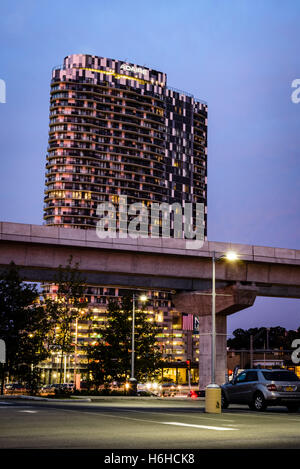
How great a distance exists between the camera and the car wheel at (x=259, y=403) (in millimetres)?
24481

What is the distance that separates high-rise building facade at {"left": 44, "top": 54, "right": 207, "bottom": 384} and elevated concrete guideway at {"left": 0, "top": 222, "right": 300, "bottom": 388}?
11966cm

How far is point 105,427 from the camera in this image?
14414 millimetres

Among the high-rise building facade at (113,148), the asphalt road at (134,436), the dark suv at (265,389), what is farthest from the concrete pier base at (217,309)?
the high-rise building facade at (113,148)

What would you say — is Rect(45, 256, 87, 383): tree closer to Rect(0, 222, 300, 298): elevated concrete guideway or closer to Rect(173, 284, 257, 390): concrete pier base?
Rect(0, 222, 300, 298): elevated concrete guideway

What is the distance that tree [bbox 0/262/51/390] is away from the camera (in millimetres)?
40750

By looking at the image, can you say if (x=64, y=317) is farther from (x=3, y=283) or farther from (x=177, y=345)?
(x=177, y=345)

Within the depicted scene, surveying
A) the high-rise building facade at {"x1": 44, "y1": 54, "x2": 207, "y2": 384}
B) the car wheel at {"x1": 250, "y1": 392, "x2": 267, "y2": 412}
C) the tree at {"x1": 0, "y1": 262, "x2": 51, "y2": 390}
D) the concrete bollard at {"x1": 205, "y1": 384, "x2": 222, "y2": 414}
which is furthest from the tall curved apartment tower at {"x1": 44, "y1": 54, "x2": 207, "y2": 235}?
the concrete bollard at {"x1": 205, "y1": 384, "x2": 222, "y2": 414}

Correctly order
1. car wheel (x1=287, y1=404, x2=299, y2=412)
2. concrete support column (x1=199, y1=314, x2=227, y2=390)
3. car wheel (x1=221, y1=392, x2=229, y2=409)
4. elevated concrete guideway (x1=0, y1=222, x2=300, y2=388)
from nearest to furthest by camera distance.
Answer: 1. car wheel (x1=287, y1=404, x2=299, y2=412)
2. car wheel (x1=221, y1=392, x2=229, y2=409)
3. elevated concrete guideway (x1=0, y1=222, x2=300, y2=388)
4. concrete support column (x1=199, y1=314, x2=227, y2=390)

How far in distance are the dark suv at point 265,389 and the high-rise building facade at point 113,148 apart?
142 meters

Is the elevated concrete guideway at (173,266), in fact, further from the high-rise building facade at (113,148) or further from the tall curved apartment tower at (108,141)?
the tall curved apartment tower at (108,141)

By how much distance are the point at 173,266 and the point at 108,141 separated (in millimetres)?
136405

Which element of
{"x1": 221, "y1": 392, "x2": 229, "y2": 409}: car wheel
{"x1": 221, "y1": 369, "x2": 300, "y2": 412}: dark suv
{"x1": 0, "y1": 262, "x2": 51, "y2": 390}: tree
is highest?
{"x1": 0, "y1": 262, "x2": 51, "y2": 390}: tree
